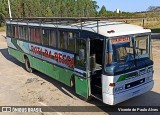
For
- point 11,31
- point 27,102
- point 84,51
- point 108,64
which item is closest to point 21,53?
point 11,31

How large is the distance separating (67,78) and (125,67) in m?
2.95

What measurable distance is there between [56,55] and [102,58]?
3.35 metres

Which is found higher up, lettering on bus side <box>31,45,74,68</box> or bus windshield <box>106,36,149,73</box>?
bus windshield <box>106,36,149,73</box>

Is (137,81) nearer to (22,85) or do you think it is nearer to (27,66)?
(22,85)

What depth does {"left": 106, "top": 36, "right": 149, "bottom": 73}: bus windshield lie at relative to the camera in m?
8.06

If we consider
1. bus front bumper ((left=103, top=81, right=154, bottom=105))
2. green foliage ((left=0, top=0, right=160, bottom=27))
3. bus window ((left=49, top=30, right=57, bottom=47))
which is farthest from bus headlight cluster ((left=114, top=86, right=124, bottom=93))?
green foliage ((left=0, top=0, right=160, bottom=27))

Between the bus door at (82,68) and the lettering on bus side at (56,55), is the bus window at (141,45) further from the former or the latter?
the lettering on bus side at (56,55)

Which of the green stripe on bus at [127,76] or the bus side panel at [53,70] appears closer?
the green stripe on bus at [127,76]

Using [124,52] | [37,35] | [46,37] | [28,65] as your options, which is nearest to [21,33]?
[28,65]

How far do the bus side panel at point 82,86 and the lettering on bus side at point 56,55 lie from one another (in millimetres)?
731

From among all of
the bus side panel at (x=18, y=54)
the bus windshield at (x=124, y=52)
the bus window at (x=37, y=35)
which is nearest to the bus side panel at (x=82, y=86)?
the bus windshield at (x=124, y=52)

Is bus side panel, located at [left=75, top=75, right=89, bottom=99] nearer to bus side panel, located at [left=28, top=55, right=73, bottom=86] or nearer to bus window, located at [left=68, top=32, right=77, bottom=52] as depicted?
bus side panel, located at [left=28, top=55, right=73, bottom=86]

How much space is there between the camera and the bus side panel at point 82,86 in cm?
895

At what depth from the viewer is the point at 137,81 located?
8.63 metres
